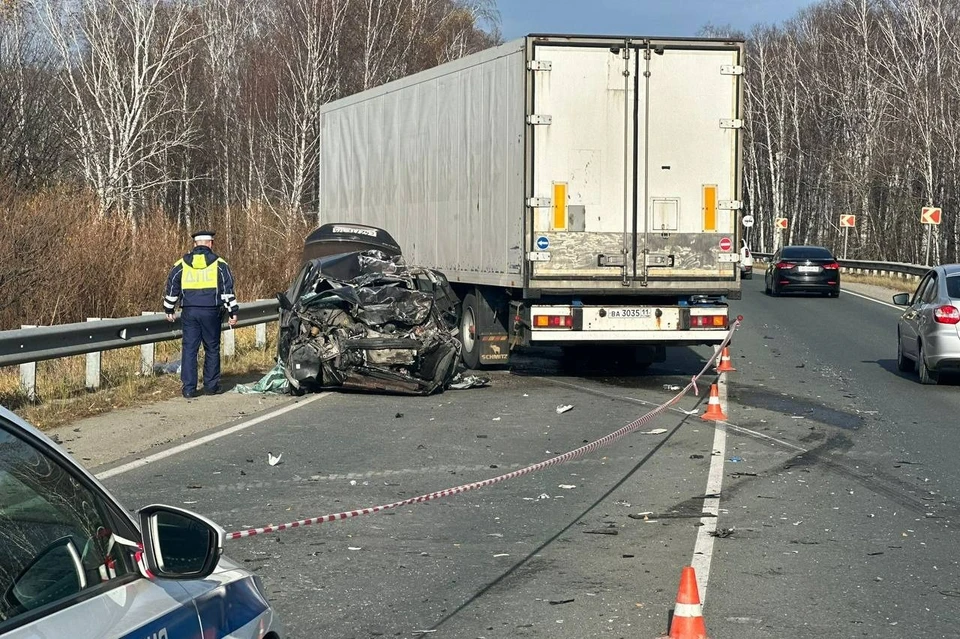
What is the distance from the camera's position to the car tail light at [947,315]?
16.0 m

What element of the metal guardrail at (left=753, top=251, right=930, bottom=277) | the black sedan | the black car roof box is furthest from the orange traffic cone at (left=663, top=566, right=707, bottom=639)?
the metal guardrail at (left=753, top=251, right=930, bottom=277)

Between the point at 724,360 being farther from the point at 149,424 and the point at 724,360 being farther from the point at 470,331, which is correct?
the point at 149,424

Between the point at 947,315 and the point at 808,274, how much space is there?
2164 centimetres

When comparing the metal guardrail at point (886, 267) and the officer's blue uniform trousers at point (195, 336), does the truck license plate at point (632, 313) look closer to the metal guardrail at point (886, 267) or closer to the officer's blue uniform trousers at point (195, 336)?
the officer's blue uniform trousers at point (195, 336)

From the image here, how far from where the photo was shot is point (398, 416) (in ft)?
43.3

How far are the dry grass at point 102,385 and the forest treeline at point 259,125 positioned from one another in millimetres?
2508

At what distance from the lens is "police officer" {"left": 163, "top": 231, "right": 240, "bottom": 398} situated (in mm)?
14391

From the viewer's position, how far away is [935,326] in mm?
Answer: 16156

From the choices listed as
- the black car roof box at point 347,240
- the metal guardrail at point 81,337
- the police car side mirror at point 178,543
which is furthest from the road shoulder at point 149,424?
the police car side mirror at point 178,543

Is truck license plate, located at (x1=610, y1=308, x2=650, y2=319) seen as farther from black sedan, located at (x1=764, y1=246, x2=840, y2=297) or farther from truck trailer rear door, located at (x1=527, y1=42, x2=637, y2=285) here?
black sedan, located at (x1=764, y1=246, x2=840, y2=297)

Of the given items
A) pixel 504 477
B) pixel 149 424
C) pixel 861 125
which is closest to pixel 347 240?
pixel 149 424

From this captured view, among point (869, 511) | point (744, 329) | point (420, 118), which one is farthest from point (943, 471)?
point (744, 329)

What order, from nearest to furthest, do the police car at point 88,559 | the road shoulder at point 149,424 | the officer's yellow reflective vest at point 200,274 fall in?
the police car at point 88,559
the road shoulder at point 149,424
the officer's yellow reflective vest at point 200,274

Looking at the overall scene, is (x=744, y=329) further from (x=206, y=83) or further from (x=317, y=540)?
(x=206, y=83)
